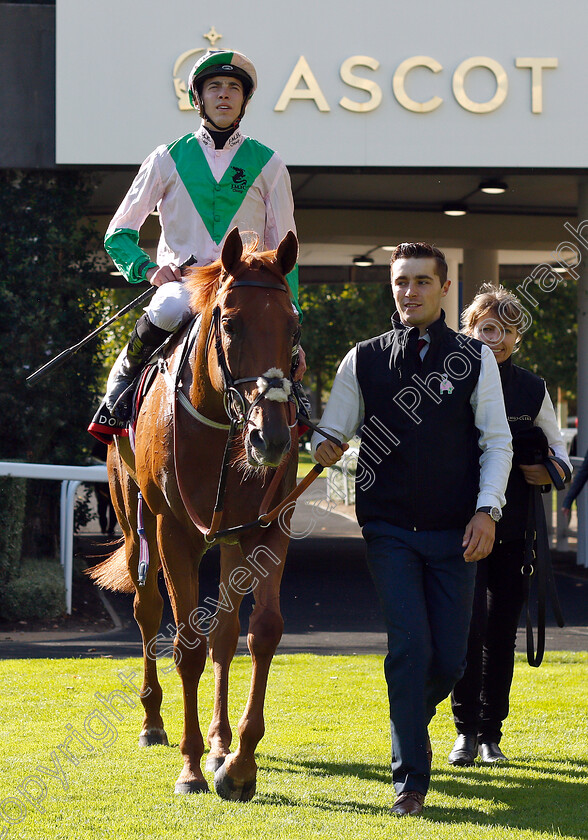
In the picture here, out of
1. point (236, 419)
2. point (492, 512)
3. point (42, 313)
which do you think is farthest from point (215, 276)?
point (42, 313)

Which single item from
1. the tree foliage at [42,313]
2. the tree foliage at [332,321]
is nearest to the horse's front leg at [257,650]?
the tree foliage at [42,313]

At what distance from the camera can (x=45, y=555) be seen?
991 centimetres

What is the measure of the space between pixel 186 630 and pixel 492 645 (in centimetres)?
139

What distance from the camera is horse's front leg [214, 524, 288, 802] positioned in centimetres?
375

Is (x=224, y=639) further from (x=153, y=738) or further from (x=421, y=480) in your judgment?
(x=421, y=480)

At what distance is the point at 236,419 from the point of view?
3408mm

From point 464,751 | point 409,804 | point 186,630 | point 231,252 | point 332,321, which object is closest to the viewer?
point 231,252

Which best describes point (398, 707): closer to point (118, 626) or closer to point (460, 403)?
point (460, 403)

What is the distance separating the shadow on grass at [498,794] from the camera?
3.63 meters

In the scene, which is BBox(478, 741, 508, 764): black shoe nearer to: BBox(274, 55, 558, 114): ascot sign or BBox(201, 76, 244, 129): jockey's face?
BBox(201, 76, 244, 129): jockey's face

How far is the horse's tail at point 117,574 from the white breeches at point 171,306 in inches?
70.2

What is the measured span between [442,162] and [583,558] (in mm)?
4736

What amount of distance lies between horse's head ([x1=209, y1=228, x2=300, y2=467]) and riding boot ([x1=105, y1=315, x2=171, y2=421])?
831 mm

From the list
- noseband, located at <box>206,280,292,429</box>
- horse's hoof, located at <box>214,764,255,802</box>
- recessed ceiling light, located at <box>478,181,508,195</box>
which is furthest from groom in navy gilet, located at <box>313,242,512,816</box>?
recessed ceiling light, located at <box>478,181,508,195</box>
